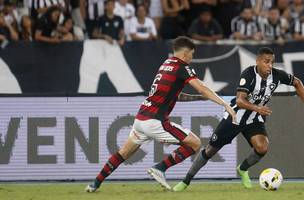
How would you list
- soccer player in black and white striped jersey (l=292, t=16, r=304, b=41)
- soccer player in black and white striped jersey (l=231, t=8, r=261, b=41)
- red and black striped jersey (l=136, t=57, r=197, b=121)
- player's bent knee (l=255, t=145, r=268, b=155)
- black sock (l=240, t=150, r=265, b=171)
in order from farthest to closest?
soccer player in black and white striped jersey (l=292, t=16, r=304, b=41), soccer player in black and white striped jersey (l=231, t=8, r=261, b=41), black sock (l=240, t=150, r=265, b=171), player's bent knee (l=255, t=145, r=268, b=155), red and black striped jersey (l=136, t=57, r=197, b=121)

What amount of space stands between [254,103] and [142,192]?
187 centimetres

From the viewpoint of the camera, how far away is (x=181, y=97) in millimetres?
11219

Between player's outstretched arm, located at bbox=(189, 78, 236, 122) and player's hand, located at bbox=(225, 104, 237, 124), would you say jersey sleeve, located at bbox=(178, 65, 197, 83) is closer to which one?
player's outstretched arm, located at bbox=(189, 78, 236, 122)

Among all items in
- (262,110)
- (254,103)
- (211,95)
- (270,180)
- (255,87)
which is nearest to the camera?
(211,95)

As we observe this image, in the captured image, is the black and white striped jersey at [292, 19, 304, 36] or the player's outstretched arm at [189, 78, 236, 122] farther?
the black and white striped jersey at [292, 19, 304, 36]

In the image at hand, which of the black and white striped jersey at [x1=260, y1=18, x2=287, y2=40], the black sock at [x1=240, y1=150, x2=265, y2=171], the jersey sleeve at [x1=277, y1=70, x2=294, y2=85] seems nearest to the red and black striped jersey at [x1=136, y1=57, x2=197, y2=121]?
the jersey sleeve at [x1=277, y1=70, x2=294, y2=85]

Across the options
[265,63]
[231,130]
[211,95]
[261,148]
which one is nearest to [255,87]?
[265,63]

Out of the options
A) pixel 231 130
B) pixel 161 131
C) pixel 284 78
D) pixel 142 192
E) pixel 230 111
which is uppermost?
pixel 284 78

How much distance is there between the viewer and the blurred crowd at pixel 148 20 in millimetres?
16198

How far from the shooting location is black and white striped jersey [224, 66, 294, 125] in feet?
36.0

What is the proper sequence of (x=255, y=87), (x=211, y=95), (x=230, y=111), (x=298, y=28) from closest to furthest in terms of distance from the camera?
(x=230, y=111), (x=211, y=95), (x=255, y=87), (x=298, y=28)

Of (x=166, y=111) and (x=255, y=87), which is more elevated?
(x=255, y=87)

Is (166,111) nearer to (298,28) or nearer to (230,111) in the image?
(230,111)

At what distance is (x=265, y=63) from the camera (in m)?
10.9
